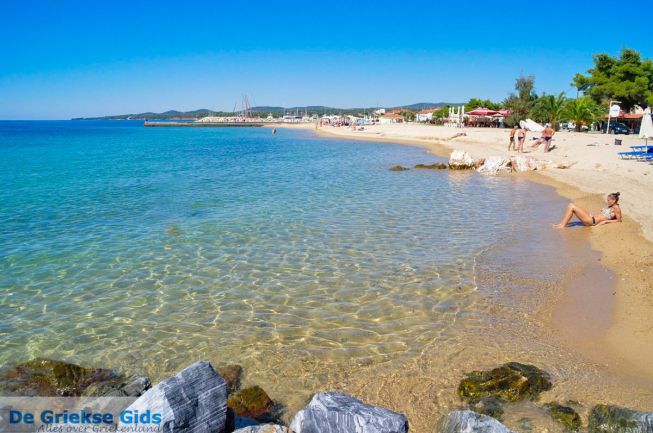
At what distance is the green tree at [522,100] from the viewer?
218 ft

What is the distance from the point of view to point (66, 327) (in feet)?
22.7

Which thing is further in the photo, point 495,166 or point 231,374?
point 495,166

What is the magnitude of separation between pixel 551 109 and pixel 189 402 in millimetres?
65695

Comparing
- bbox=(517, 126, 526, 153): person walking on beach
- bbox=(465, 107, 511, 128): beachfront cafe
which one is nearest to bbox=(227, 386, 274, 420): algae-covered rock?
bbox=(517, 126, 526, 153): person walking on beach

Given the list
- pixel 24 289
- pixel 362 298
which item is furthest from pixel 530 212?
pixel 24 289

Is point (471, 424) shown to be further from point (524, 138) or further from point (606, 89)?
point (606, 89)

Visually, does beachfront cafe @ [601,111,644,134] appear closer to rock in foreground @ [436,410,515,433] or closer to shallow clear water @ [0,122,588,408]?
shallow clear water @ [0,122,588,408]

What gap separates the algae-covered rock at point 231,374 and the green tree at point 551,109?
59.8m

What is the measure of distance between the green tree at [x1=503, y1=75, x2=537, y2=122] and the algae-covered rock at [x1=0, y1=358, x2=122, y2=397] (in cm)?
6982

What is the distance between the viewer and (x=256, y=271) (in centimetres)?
926

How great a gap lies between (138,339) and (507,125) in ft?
246

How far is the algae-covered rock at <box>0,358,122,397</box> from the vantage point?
490cm

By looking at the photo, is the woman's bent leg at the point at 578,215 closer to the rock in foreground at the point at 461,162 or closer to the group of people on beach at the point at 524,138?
the rock in foreground at the point at 461,162

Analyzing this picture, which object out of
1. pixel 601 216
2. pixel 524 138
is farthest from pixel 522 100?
pixel 601 216
